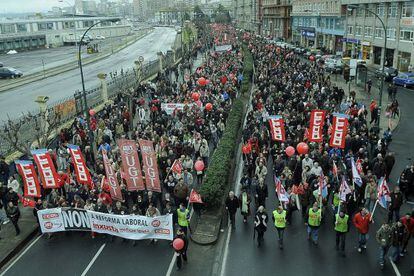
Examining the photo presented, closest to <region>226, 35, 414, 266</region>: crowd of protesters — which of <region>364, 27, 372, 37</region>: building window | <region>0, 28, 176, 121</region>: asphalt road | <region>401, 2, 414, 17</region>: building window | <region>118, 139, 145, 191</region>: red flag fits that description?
<region>118, 139, 145, 191</region>: red flag

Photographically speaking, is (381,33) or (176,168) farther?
(381,33)

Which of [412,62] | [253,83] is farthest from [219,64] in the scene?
[412,62]

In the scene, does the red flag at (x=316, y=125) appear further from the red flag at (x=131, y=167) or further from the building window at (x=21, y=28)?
the building window at (x=21, y=28)

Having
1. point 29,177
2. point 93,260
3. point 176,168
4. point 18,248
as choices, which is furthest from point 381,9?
point 18,248

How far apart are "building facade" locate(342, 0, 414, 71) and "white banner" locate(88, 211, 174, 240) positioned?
1264 inches

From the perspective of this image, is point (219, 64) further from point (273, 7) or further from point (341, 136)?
point (273, 7)

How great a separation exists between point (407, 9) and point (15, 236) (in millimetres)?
45313

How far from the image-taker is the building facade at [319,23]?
6688cm

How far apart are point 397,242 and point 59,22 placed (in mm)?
127807

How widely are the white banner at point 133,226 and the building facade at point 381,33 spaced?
32109mm

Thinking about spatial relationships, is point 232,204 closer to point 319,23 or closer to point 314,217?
point 314,217

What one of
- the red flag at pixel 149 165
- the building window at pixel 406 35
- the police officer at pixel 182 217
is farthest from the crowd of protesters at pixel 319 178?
the building window at pixel 406 35

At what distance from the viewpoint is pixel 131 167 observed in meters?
14.5

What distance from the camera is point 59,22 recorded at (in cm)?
12325
